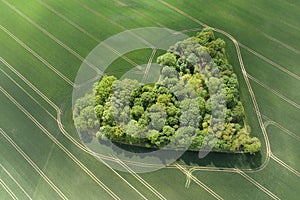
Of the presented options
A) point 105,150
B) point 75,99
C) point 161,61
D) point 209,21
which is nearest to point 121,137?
point 105,150

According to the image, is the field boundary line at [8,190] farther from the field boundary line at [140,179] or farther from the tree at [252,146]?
the tree at [252,146]

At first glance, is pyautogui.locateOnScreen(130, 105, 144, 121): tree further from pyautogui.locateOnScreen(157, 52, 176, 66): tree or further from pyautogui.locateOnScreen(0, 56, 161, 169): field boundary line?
pyautogui.locateOnScreen(157, 52, 176, 66): tree

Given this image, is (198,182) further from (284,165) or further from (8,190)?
(8,190)

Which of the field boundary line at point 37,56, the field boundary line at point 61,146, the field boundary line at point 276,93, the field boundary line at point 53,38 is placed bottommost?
the field boundary line at point 61,146

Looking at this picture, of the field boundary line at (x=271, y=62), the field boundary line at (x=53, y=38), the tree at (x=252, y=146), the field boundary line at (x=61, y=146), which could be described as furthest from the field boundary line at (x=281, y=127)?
the field boundary line at (x=53, y=38)

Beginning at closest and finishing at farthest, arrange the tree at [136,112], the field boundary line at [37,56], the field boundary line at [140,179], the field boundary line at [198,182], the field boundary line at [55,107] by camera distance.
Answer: the field boundary line at [198,182], the field boundary line at [140,179], the tree at [136,112], the field boundary line at [55,107], the field boundary line at [37,56]

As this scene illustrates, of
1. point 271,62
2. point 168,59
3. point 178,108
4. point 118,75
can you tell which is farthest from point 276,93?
point 118,75

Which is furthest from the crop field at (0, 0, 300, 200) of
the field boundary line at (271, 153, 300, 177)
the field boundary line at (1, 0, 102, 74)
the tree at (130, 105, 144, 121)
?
the tree at (130, 105, 144, 121)
